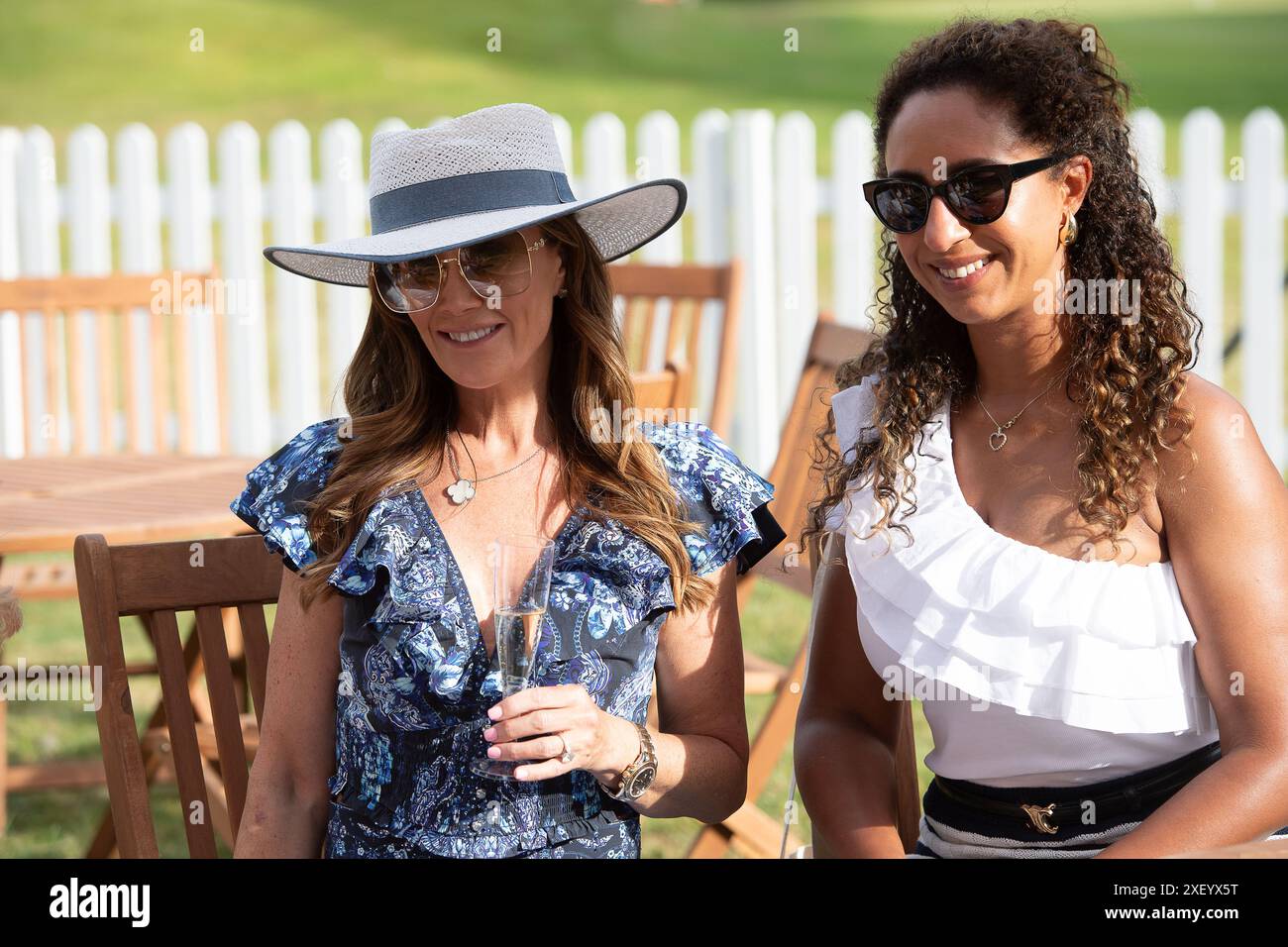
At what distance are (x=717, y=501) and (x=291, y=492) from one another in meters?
0.66

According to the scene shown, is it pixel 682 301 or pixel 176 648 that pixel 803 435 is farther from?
pixel 176 648

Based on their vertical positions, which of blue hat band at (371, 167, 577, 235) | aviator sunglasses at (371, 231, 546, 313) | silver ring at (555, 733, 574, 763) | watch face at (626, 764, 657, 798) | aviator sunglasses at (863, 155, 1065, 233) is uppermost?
blue hat band at (371, 167, 577, 235)

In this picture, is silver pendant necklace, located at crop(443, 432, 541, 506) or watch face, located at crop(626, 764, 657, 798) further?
silver pendant necklace, located at crop(443, 432, 541, 506)

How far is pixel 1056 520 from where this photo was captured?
6.92 feet

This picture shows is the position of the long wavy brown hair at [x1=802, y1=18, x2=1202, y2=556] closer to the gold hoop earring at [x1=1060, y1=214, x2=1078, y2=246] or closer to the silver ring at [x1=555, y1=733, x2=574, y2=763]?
the gold hoop earring at [x1=1060, y1=214, x2=1078, y2=246]

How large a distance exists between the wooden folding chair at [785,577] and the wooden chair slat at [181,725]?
130cm

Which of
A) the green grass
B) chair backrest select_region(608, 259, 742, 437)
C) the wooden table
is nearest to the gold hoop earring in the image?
the wooden table

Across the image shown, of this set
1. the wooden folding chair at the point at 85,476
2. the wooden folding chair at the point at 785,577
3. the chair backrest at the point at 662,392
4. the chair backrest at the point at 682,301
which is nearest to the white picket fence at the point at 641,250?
the wooden folding chair at the point at 85,476

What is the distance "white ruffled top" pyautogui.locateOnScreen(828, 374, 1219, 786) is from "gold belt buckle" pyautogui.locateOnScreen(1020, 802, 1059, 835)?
0.03 metres

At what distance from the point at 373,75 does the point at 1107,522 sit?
23.4 metres

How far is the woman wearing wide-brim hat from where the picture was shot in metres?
2.17

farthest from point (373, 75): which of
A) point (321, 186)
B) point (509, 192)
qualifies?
point (509, 192)

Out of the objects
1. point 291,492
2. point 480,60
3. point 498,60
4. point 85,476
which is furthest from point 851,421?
point 498,60
